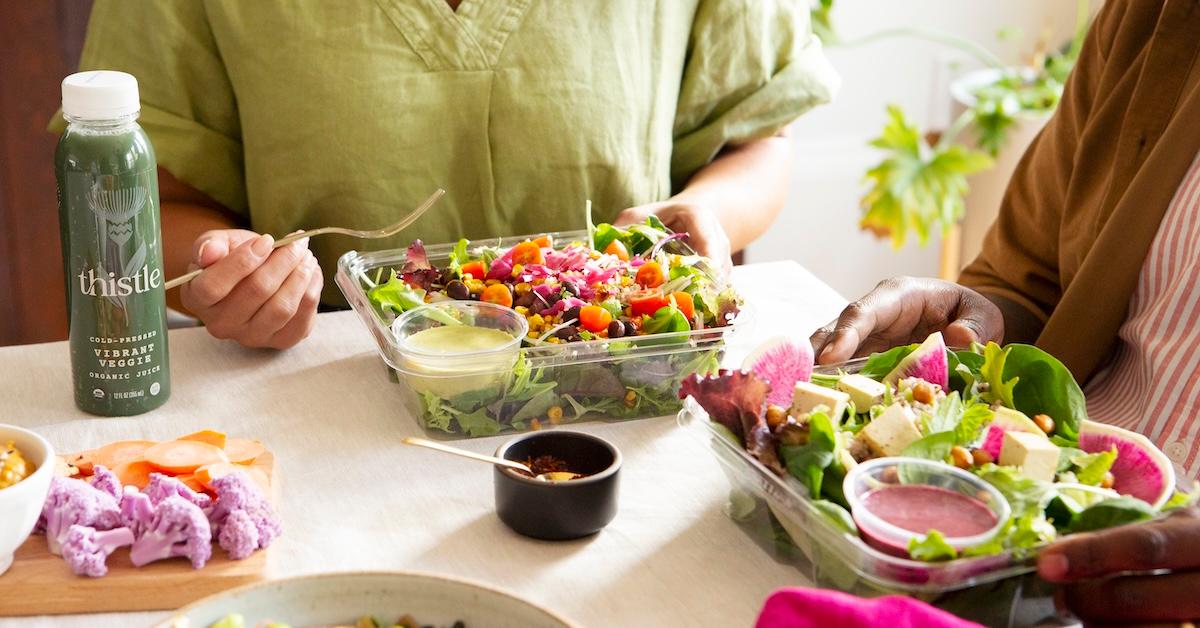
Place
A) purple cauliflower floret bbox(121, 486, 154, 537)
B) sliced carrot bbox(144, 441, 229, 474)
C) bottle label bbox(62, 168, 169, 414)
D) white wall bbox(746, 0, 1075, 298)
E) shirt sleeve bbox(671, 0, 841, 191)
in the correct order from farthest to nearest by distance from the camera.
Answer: white wall bbox(746, 0, 1075, 298) → shirt sleeve bbox(671, 0, 841, 191) → bottle label bbox(62, 168, 169, 414) → sliced carrot bbox(144, 441, 229, 474) → purple cauliflower floret bbox(121, 486, 154, 537)

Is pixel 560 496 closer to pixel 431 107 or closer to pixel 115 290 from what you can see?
pixel 115 290

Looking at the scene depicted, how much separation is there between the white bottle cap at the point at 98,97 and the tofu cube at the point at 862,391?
764 mm

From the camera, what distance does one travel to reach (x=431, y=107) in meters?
1.86

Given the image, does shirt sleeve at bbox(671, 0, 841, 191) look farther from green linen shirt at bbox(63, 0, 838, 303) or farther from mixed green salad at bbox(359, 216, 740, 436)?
mixed green salad at bbox(359, 216, 740, 436)

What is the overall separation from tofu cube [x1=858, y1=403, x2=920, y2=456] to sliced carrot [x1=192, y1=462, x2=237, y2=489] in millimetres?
585

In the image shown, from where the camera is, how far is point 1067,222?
1748 mm

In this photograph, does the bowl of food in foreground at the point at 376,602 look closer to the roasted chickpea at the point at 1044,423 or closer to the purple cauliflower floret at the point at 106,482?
the purple cauliflower floret at the point at 106,482

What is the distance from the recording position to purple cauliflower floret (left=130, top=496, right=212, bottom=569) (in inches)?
41.3

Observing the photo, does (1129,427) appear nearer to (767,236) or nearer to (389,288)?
(389,288)

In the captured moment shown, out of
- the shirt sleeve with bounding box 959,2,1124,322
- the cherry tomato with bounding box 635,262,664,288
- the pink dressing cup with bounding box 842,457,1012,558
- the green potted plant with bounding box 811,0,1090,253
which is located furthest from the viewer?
the green potted plant with bounding box 811,0,1090,253

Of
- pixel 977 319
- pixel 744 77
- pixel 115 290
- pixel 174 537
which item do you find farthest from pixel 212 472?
pixel 744 77

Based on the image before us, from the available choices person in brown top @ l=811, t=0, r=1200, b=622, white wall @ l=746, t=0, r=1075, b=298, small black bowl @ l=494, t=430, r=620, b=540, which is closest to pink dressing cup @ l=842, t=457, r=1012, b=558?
small black bowl @ l=494, t=430, r=620, b=540

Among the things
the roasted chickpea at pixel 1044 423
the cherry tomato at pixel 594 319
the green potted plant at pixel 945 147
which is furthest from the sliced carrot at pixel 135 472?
the green potted plant at pixel 945 147

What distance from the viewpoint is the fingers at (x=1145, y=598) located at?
933 millimetres
